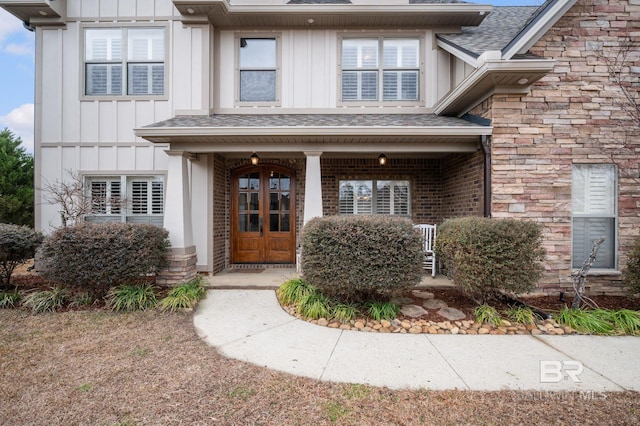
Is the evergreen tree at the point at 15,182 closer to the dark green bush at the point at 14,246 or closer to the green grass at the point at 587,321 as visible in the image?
the dark green bush at the point at 14,246

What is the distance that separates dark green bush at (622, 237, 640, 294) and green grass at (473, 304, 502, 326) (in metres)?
2.19

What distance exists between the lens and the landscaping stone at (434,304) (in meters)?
4.77

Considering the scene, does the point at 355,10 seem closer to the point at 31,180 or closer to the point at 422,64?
the point at 422,64

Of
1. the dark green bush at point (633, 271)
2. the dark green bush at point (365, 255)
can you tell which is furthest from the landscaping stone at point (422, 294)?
the dark green bush at point (633, 271)

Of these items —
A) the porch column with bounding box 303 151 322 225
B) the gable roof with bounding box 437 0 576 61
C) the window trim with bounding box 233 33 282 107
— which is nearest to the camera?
the gable roof with bounding box 437 0 576 61

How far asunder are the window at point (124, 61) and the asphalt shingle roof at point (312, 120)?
4.17ft

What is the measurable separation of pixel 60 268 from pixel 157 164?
3063 mm

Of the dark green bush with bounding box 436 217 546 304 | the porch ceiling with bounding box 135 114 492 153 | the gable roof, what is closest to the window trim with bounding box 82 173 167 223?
the porch ceiling with bounding box 135 114 492 153

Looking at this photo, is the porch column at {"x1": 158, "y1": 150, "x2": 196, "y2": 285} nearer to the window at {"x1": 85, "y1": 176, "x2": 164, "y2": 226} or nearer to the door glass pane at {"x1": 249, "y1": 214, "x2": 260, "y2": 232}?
the window at {"x1": 85, "y1": 176, "x2": 164, "y2": 226}

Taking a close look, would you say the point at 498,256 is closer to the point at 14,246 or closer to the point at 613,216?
the point at 613,216

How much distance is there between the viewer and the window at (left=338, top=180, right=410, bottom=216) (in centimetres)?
803

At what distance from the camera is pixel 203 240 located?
6926 millimetres

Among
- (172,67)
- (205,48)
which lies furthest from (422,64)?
(172,67)

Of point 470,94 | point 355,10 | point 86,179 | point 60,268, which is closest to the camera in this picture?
point 60,268
